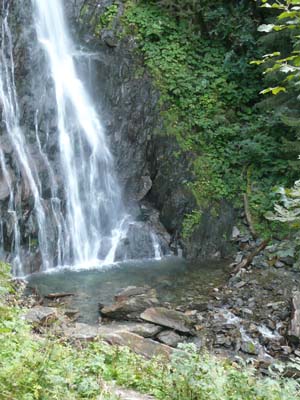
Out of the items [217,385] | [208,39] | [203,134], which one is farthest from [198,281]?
[208,39]

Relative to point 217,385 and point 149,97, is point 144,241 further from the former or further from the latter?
point 217,385

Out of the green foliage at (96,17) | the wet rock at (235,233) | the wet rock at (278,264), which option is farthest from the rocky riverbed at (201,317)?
the green foliage at (96,17)

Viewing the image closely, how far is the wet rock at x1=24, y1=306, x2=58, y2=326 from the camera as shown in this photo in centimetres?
636

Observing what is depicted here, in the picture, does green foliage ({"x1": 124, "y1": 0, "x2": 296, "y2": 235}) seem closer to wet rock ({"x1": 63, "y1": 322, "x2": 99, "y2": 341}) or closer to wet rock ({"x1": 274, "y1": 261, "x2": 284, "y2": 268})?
wet rock ({"x1": 274, "y1": 261, "x2": 284, "y2": 268})

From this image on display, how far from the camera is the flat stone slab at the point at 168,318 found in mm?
7523

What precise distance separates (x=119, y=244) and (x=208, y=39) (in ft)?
23.4

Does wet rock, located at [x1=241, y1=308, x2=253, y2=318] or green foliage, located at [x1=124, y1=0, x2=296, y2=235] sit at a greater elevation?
green foliage, located at [x1=124, y1=0, x2=296, y2=235]

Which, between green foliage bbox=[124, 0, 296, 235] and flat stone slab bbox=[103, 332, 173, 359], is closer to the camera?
flat stone slab bbox=[103, 332, 173, 359]

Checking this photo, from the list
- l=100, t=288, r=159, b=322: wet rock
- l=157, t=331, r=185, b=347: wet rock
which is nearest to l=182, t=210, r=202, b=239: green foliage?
l=100, t=288, r=159, b=322: wet rock

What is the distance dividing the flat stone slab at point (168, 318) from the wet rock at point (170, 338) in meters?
0.13

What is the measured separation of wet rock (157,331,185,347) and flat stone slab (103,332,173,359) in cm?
60

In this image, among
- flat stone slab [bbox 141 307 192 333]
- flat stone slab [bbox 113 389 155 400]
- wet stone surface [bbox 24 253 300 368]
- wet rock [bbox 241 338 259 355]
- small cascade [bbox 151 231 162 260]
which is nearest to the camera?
flat stone slab [bbox 113 389 155 400]

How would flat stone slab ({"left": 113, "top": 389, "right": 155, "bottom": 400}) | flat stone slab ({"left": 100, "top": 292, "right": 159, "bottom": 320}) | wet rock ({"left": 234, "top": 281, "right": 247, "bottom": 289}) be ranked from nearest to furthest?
flat stone slab ({"left": 113, "top": 389, "right": 155, "bottom": 400}) → flat stone slab ({"left": 100, "top": 292, "right": 159, "bottom": 320}) → wet rock ({"left": 234, "top": 281, "right": 247, "bottom": 289})

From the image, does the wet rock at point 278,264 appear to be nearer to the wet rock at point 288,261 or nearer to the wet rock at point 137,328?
the wet rock at point 288,261
